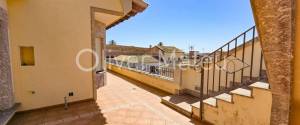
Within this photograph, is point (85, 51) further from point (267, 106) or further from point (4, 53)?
point (267, 106)

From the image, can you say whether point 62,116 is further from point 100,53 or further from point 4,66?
point 100,53

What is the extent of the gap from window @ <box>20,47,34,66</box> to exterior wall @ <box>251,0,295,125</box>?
16.9ft

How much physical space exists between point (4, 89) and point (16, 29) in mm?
1533

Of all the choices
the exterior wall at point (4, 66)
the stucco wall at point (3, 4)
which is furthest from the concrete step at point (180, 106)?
the stucco wall at point (3, 4)

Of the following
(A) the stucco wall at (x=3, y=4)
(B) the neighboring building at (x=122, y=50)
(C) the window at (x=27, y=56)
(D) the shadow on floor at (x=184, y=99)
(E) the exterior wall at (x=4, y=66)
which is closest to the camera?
(A) the stucco wall at (x=3, y=4)

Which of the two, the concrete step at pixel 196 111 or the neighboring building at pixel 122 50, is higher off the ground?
the neighboring building at pixel 122 50

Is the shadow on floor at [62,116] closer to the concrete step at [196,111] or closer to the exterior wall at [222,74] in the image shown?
the concrete step at [196,111]

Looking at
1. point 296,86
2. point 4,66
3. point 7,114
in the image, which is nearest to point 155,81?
point 7,114

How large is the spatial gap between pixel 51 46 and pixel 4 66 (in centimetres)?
114

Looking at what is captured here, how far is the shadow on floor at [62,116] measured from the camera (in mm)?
3639

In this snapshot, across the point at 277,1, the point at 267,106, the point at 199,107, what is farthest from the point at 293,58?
the point at 199,107

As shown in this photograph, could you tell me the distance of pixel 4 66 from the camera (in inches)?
143

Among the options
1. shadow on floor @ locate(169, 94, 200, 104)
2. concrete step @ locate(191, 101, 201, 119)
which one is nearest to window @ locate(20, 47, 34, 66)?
shadow on floor @ locate(169, 94, 200, 104)

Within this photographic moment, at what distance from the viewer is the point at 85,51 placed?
4969 mm
